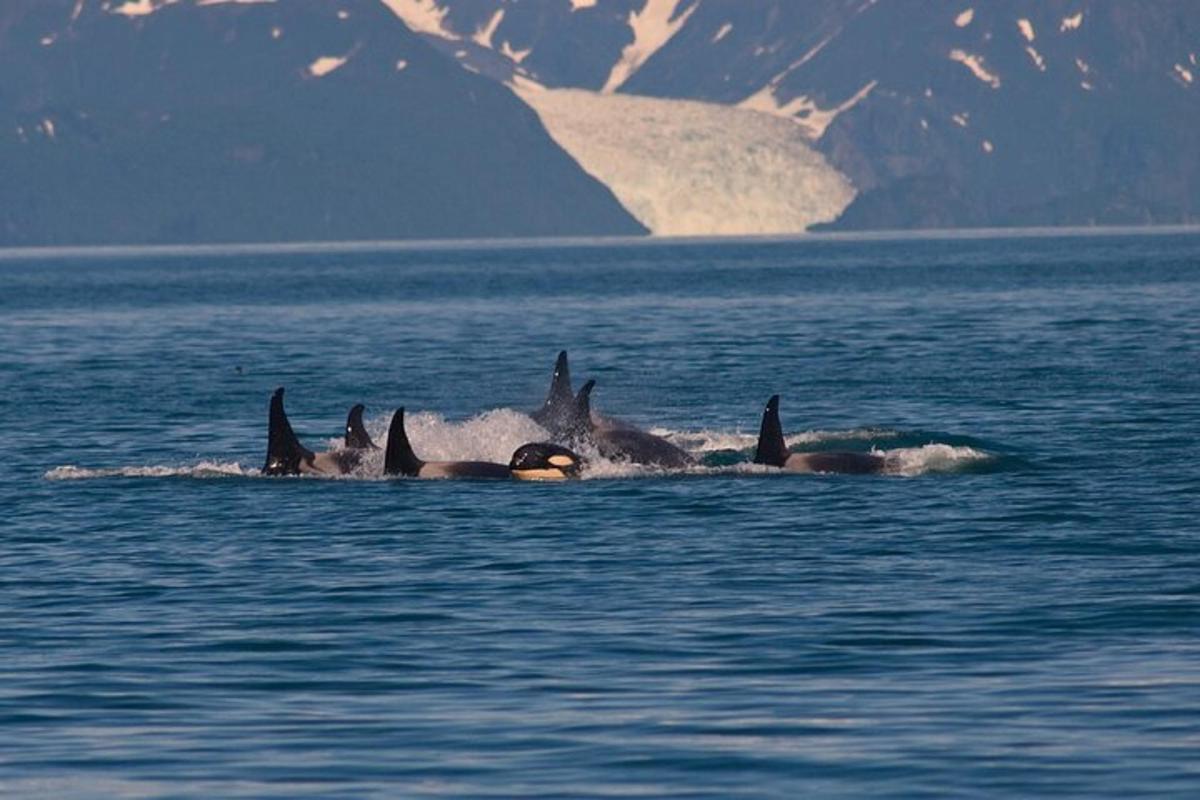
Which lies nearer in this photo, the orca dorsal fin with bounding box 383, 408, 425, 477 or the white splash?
the orca dorsal fin with bounding box 383, 408, 425, 477

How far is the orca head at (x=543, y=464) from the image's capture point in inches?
1516

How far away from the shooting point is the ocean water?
19.5m

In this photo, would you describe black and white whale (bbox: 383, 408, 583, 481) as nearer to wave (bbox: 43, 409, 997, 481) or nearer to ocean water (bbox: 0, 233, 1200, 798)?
wave (bbox: 43, 409, 997, 481)

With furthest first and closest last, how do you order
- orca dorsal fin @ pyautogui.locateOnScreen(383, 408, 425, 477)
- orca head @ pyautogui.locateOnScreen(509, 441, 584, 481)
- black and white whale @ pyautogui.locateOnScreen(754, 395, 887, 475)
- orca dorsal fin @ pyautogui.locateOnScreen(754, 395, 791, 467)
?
orca dorsal fin @ pyautogui.locateOnScreen(383, 408, 425, 477), orca dorsal fin @ pyautogui.locateOnScreen(754, 395, 791, 467), black and white whale @ pyautogui.locateOnScreen(754, 395, 887, 475), orca head @ pyautogui.locateOnScreen(509, 441, 584, 481)

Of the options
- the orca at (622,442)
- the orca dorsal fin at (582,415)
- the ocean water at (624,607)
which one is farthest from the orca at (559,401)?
the orca at (622,442)

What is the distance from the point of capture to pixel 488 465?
3941cm

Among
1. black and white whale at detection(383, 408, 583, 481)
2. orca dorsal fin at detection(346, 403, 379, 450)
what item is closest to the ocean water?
black and white whale at detection(383, 408, 583, 481)

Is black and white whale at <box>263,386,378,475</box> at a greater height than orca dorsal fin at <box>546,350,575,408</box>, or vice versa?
orca dorsal fin at <box>546,350,575,408</box>

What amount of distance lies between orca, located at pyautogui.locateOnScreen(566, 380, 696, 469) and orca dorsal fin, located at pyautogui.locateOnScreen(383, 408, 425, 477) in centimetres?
294

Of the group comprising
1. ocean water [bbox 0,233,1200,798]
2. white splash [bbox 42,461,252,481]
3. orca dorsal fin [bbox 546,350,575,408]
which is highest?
orca dorsal fin [bbox 546,350,575,408]

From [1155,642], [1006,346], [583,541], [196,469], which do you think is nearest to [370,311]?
[1006,346]

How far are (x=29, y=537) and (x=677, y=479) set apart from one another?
10.1m

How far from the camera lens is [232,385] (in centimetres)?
6719

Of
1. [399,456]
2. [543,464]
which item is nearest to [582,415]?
[543,464]
